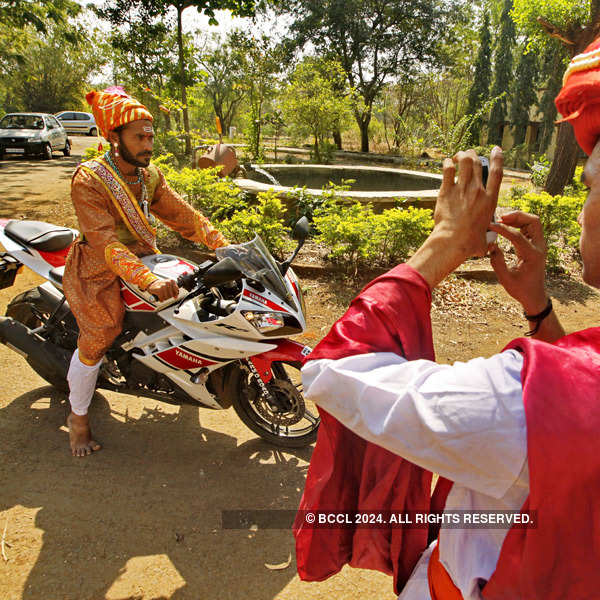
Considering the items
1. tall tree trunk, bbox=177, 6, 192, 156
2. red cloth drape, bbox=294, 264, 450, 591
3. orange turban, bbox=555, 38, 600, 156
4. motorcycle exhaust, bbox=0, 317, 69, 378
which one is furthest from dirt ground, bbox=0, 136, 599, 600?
tall tree trunk, bbox=177, 6, 192, 156

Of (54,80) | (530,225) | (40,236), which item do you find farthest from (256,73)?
(54,80)

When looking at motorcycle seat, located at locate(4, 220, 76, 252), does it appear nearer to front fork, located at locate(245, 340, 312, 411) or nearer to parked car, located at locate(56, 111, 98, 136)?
front fork, located at locate(245, 340, 312, 411)

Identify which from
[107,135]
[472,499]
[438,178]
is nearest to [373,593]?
[472,499]

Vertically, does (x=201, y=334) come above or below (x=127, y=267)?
below

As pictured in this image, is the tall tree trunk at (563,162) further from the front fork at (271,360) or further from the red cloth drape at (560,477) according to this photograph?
the red cloth drape at (560,477)

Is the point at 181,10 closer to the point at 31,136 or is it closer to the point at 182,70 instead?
the point at 182,70

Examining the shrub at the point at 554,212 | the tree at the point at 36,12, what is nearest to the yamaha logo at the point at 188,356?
→ the shrub at the point at 554,212

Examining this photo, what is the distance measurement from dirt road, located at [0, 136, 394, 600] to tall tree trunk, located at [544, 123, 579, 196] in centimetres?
799

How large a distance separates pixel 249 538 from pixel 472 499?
5.94ft

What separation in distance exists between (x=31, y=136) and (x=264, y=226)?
12462 mm

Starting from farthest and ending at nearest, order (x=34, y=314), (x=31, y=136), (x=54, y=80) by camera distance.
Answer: (x=54, y=80) < (x=31, y=136) < (x=34, y=314)

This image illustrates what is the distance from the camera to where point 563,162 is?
812cm

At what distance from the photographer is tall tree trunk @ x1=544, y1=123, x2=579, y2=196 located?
8016mm

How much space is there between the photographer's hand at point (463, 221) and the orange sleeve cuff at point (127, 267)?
1676 mm
